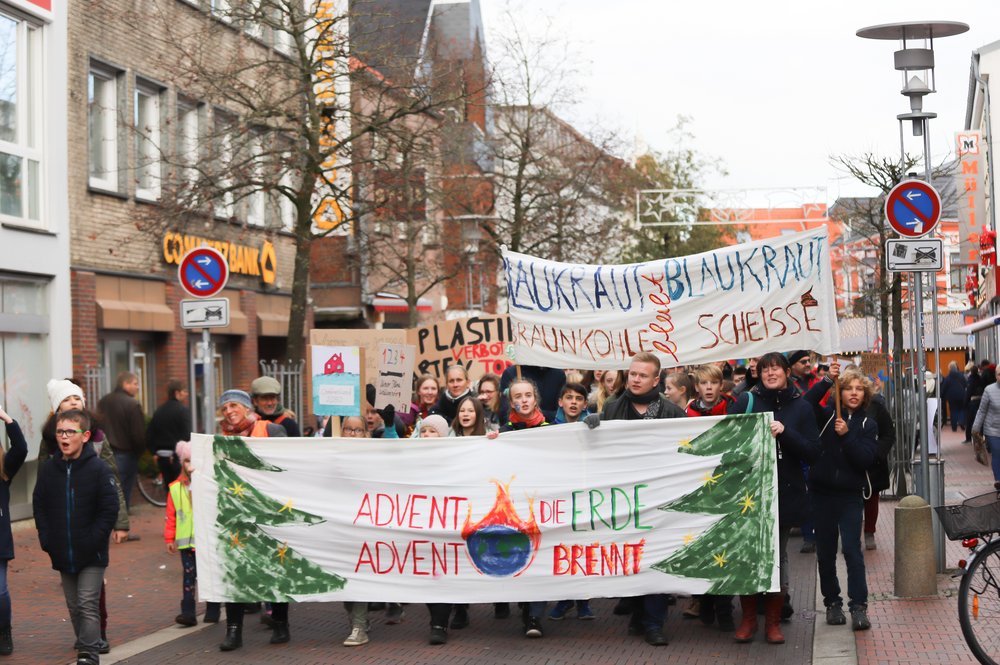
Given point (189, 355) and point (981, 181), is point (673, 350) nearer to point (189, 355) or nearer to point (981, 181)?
point (189, 355)

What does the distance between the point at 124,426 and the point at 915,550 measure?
9.87m

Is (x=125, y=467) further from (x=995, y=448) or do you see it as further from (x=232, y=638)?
(x=995, y=448)

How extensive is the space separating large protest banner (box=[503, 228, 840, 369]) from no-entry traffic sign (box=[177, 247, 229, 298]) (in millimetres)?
3456

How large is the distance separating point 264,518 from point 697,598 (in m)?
3.22

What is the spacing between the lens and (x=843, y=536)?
984 cm

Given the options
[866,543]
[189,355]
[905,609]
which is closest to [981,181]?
[189,355]

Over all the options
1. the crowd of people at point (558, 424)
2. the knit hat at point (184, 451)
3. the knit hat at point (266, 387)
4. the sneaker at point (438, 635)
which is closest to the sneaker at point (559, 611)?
the crowd of people at point (558, 424)

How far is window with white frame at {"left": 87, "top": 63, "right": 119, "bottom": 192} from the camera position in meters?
21.6

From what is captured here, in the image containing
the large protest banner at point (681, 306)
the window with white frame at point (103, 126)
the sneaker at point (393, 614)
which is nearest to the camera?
the large protest banner at point (681, 306)

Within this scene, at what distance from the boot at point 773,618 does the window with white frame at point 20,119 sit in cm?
1175

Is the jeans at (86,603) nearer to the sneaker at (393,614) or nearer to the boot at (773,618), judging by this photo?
the sneaker at (393,614)

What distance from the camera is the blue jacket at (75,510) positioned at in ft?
29.8

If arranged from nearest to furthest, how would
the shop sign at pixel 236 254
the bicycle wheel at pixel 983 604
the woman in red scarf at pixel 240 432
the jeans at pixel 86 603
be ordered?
the bicycle wheel at pixel 983 604 → the jeans at pixel 86 603 → the woman in red scarf at pixel 240 432 → the shop sign at pixel 236 254

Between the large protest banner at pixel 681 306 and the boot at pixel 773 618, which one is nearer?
the boot at pixel 773 618
